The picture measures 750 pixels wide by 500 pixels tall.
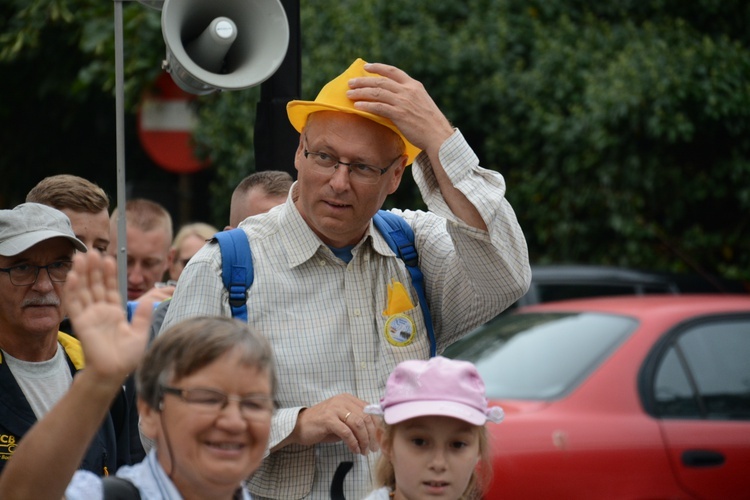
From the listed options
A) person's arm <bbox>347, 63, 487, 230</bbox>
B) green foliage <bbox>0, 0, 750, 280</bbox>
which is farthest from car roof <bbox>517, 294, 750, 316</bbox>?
green foliage <bbox>0, 0, 750, 280</bbox>

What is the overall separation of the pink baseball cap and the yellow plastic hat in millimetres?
714

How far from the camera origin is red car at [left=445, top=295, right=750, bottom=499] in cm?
577

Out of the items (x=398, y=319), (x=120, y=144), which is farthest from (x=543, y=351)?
(x=398, y=319)

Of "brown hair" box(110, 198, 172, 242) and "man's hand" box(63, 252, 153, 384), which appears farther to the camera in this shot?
"brown hair" box(110, 198, 172, 242)

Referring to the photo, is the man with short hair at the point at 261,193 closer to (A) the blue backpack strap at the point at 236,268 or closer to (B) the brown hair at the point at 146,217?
(A) the blue backpack strap at the point at 236,268

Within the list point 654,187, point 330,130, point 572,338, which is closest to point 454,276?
point 330,130

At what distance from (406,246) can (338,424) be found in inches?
27.8

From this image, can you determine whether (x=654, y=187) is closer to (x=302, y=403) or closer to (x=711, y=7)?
(x=711, y=7)

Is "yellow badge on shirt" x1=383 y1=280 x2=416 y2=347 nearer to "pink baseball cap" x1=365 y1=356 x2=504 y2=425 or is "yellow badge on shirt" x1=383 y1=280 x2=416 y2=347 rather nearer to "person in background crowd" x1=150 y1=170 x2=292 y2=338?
"pink baseball cap" x1=365 y1=356 x2=504 y2=425

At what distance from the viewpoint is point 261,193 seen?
4.26 m

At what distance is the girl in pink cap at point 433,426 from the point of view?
10.1 feet

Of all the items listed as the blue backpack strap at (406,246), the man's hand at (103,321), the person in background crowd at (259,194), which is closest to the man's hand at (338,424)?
the blue backpack strap at (406,246)

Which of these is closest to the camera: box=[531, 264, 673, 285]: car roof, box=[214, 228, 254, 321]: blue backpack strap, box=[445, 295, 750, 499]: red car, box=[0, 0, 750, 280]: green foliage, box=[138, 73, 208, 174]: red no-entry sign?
box=[214, 228, 254, 321]: blue backpack strap

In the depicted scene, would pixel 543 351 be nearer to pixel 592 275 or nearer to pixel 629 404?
pixel 629 404
